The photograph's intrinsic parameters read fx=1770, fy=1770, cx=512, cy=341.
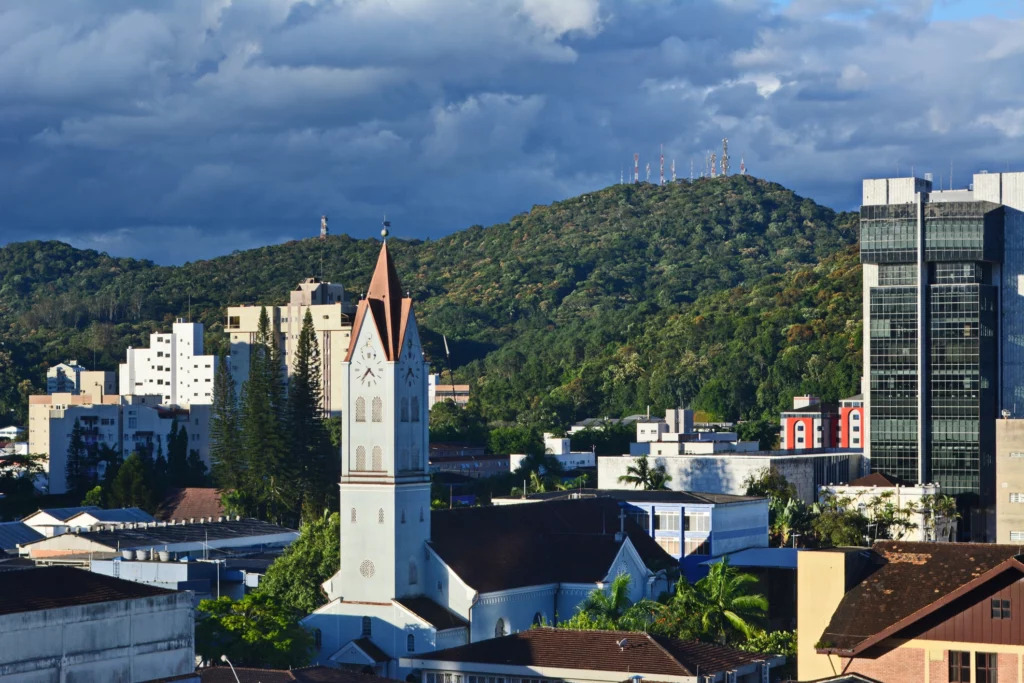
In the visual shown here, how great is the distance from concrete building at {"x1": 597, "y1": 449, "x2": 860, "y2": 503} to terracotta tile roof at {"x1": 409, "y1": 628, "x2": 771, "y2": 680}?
55021mm

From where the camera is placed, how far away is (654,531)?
72.5m

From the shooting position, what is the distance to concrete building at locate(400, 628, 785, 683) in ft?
117

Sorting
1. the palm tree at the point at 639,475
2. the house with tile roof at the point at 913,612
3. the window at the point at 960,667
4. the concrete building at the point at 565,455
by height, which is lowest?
the concrete building at the point at 565,455

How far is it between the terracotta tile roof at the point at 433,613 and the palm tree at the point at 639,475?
33581 millimetres

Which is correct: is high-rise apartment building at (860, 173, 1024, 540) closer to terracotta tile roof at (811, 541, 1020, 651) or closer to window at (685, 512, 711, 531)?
window at (685, 512, 711, 531)

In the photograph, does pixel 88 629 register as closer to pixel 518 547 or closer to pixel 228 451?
pixel 518 547

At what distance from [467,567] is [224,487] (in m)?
42.3

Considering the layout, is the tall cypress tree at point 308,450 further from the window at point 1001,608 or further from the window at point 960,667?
the window at point 1001,608

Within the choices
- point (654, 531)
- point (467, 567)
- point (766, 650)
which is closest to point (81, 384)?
point (654, 531)

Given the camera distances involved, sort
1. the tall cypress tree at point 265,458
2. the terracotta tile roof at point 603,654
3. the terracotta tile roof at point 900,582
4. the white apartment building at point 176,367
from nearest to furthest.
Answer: the terracotta tile roof at point 900,582 < the terracotta tile roof at point 603,654 < the tall cypress tree at point 265,458 < the white apartment building at point 176,367

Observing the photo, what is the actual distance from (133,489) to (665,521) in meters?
38.9

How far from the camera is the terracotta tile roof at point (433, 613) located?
56.9m

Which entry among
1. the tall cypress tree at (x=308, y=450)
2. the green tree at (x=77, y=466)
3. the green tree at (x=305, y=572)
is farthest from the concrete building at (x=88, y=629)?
the green tree at (x=77, y=466)

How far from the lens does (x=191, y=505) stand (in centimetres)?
9956
